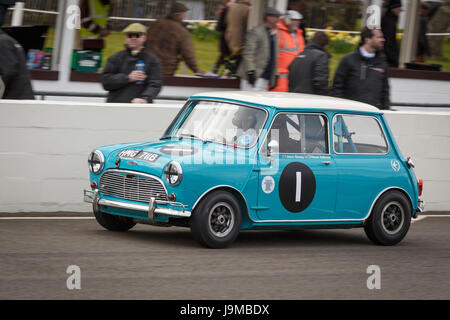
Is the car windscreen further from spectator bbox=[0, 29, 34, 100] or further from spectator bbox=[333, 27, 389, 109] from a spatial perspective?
spectator bbox=[333, 27, 389, 109]

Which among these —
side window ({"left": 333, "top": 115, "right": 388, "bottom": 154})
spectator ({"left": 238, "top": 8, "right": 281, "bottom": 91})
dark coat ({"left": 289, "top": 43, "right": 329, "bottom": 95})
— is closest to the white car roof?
side window ({"left": 333, "top": 115, "right": 388, "bottom": 154})

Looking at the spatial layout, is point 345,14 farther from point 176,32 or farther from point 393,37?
point 176,32

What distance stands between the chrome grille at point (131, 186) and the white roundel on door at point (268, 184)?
979 mm

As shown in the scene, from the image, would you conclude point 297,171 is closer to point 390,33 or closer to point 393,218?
point 393,218

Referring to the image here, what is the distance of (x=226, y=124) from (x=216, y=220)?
1065 millimetres

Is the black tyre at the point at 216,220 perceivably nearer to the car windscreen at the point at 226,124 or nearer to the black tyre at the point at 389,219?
the car windscreen at the point at 226,124

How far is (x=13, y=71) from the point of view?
10.5 m

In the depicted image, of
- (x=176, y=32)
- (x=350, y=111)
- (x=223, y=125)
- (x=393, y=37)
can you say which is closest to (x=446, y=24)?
(x=393, y=37)

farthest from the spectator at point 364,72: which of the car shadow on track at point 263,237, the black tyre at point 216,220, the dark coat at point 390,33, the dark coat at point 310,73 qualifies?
the dark coat at point 390,33

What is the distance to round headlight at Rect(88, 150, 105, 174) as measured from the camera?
8.92 metres

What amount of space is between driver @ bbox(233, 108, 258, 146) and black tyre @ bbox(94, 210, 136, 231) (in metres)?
1.41

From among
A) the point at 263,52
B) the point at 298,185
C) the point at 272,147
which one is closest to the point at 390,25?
the point at 263,52

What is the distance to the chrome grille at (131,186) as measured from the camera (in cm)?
841
